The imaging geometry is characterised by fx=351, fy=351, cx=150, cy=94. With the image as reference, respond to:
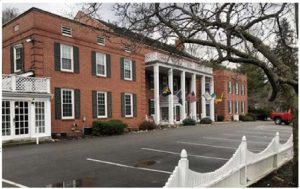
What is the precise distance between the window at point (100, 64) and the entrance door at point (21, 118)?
23.1ft

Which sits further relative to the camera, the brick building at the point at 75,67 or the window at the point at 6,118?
the brick building at the point at 75,67

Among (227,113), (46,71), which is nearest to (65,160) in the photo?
(46,71)

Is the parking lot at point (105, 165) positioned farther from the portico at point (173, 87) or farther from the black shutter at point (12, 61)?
the portico at point (173, 87)

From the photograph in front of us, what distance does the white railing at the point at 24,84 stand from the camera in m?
17.5

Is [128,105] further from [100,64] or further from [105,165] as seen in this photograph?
[105,165]

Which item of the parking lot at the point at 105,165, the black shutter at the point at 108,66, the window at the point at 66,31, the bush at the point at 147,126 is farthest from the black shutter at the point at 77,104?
the parking lot at the point at 105,165

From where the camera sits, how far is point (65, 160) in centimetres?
1154

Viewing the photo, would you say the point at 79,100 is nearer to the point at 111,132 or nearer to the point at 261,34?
the point at 111,132

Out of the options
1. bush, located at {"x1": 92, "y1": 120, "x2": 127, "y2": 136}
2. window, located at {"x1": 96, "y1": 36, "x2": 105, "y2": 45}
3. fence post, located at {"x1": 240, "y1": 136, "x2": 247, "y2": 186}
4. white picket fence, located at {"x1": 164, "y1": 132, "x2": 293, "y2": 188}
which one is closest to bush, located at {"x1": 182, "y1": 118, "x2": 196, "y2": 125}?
bush, located at {"x1": 92, "y1": 120, "x2": 127, "y2": 136}

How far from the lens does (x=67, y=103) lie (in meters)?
21.9

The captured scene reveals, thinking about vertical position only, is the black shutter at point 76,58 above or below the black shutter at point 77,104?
above

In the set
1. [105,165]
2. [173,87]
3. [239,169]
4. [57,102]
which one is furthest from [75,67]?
[173,87]

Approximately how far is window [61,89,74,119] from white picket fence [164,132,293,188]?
13.9m

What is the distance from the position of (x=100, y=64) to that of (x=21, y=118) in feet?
26.2
